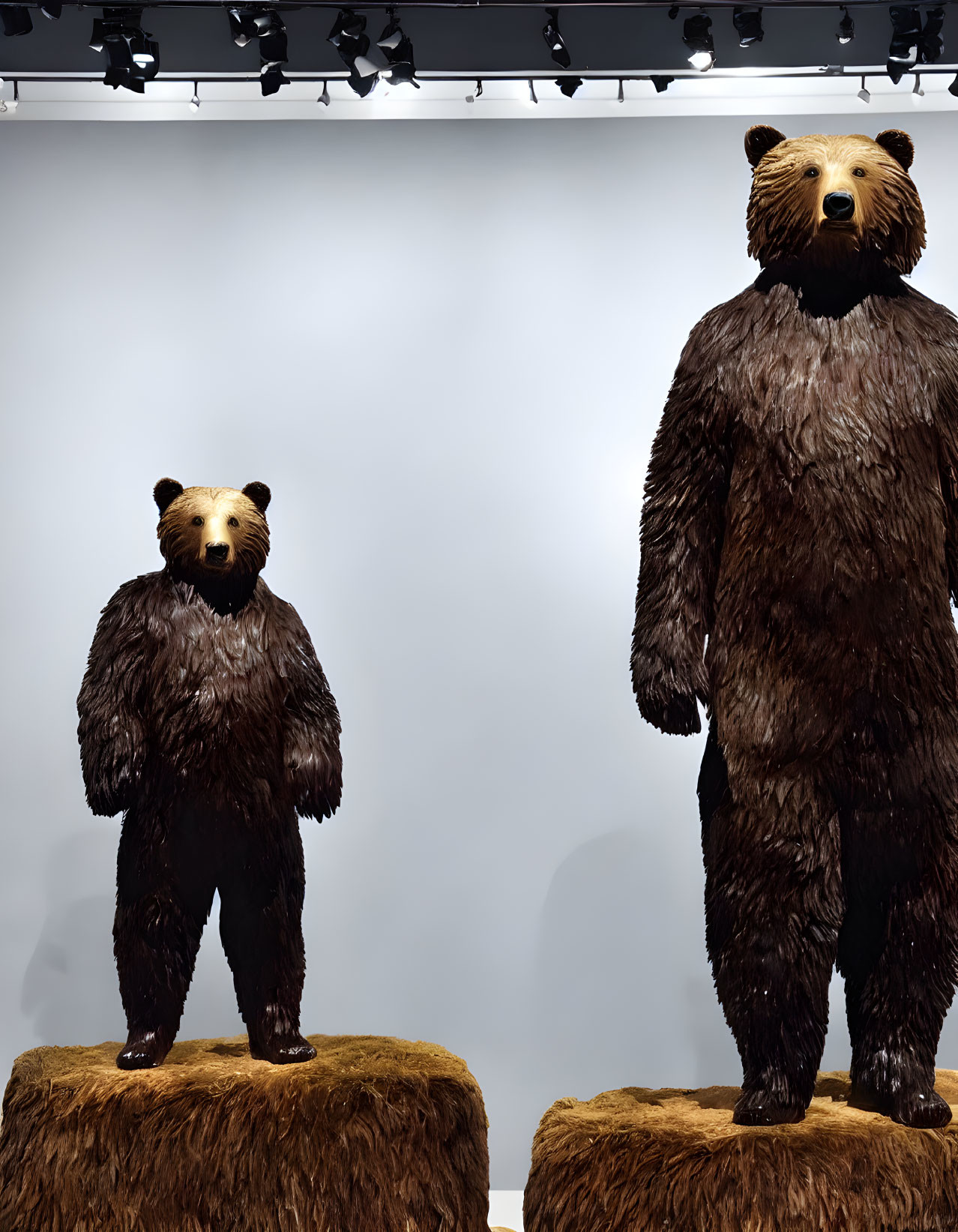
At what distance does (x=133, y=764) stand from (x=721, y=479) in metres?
1.32

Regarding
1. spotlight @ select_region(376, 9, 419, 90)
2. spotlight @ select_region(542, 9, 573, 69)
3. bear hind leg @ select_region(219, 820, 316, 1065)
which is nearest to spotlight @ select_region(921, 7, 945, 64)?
spotlight @ select_region(542, 9, 573, 69)

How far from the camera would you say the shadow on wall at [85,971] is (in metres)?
4.16

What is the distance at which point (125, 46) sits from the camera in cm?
377

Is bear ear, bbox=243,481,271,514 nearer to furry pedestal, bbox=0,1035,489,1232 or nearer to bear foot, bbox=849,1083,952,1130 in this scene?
furry pedestal, bbox=0,1035,489,1232

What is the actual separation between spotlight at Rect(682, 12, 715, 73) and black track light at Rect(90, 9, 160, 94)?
4.66 feet

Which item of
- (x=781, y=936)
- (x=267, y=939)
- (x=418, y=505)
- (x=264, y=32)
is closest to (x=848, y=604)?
(x=781, y=936)

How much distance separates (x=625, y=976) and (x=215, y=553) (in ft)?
6.33

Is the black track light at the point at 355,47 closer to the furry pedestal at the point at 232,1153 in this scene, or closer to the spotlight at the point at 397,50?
the spotlight at the point at 397,50

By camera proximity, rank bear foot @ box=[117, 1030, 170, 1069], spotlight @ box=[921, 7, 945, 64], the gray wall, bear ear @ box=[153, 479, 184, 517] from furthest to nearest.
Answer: the gray wall → spotlight @ box=[921, 7, 945, 64] → bear ear @ box=[153, 479, 184, 517] → bear foot @ box=[117, 1030, 170, 1069]

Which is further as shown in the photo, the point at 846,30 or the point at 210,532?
the point at 846,30

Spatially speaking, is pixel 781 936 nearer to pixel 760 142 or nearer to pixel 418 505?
pixel 760 142

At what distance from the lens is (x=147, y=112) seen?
4332 mm

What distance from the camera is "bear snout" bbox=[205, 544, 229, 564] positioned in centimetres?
294

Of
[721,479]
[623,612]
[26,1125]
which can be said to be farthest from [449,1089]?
[623,612]
